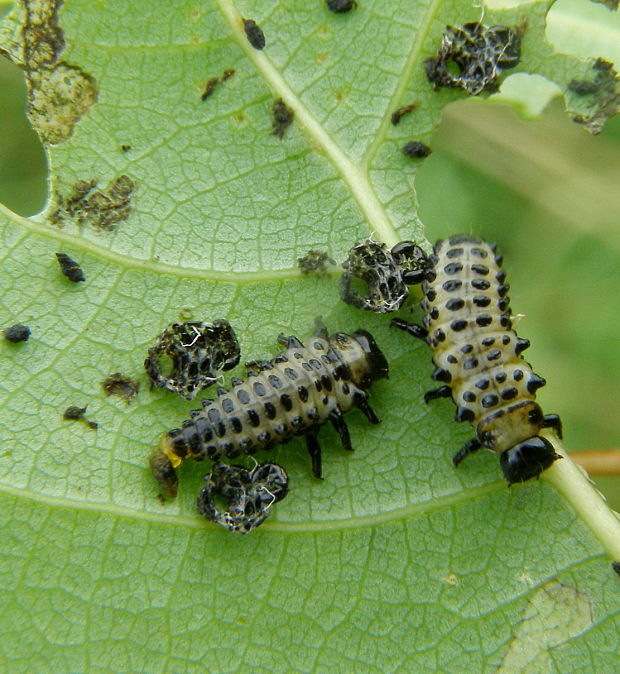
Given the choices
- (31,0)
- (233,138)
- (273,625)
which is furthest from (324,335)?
(31,0)

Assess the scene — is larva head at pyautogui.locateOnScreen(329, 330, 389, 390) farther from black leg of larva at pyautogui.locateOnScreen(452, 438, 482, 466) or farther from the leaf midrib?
the leaf midrib

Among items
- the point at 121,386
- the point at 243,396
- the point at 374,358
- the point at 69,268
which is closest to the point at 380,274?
the point at 374,358

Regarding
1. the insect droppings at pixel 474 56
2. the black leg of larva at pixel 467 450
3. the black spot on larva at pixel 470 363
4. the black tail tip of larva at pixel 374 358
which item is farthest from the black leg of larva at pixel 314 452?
the insect droppings at pixel 474 56

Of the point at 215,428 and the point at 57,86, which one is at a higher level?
the point at 57,86

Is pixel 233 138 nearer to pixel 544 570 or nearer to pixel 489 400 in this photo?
pixel 489 400


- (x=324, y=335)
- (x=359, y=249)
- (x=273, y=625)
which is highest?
(x=359, y=249)

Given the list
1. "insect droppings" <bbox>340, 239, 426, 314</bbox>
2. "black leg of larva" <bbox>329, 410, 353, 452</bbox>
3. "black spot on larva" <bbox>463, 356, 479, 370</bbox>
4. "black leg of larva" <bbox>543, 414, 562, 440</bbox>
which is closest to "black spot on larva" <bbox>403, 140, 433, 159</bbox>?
"insect droppings" <bbox>340, 239, 426, 314</bbox>
